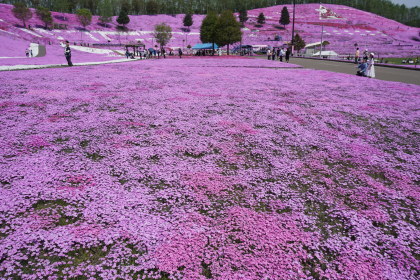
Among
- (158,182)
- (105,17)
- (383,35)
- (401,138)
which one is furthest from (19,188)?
(383,35)

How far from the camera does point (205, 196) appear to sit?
4.32 metres

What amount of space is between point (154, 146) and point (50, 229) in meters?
3.20

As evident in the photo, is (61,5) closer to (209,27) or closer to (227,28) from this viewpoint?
(209,27)

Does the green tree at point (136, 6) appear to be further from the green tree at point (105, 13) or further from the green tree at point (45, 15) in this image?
the green tree at point (45, 15)

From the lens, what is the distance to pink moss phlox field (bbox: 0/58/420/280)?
3004mm

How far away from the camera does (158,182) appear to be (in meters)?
4.75

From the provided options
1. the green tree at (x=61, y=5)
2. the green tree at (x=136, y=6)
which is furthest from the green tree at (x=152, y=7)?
the green tree at (x=61, y=5)

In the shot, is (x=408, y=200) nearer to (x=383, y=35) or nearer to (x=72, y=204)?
(x=72, y=204)

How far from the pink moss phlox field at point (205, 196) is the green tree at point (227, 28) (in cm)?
6909

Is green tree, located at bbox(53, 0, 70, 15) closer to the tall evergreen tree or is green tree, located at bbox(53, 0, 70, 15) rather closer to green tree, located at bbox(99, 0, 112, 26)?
the tall evergreen tree

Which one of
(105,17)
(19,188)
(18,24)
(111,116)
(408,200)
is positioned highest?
(105,17)

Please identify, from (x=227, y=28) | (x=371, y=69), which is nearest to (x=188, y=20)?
(x=227, y=28)

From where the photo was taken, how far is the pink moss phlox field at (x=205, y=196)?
3004 mm

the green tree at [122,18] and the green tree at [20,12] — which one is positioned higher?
the green tree at [122,18]
